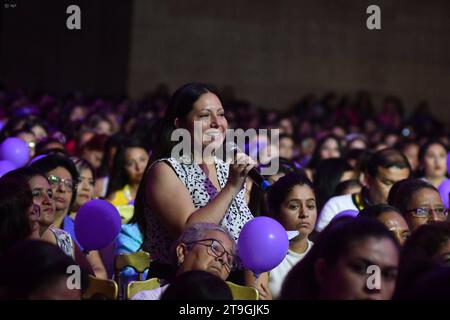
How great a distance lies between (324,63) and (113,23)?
459 centimetres

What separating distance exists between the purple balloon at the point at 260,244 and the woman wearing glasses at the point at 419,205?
55.3 inches

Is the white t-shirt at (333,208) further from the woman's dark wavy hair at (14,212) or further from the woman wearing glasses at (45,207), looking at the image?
the woman's dark wavy hair at (14,212)

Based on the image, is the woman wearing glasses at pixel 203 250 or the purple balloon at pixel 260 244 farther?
the purple balloon at pixel 260 244

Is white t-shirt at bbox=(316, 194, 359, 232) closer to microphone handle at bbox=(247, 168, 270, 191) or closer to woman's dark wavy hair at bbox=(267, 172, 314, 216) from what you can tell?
woman's dark wavy hair at bbox=(267, 172, 314, 216)

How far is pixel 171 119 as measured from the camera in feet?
14.6

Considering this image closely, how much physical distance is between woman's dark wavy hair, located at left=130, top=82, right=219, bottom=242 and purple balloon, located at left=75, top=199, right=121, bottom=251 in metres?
0.74

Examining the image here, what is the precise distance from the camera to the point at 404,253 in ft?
10.1

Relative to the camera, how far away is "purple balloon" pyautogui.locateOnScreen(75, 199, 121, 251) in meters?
5.20

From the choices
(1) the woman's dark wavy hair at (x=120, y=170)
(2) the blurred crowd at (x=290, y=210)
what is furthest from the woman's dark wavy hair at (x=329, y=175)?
(1) the woman's dark wavy hair at (x=120, y=170)

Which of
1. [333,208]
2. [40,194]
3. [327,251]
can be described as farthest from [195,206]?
[333,208]

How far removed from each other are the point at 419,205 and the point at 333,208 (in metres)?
0.91

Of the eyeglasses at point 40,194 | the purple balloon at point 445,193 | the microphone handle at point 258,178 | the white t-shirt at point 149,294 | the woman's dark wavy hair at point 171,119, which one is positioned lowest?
the purple balloon at point 445,193

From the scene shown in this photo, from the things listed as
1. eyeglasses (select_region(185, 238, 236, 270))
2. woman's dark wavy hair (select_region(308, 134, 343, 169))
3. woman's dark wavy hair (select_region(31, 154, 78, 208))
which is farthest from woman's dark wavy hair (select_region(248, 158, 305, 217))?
woman's dark wavy hair (select_region(308, 134, 343, 169))

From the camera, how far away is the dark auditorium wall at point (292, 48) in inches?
776
